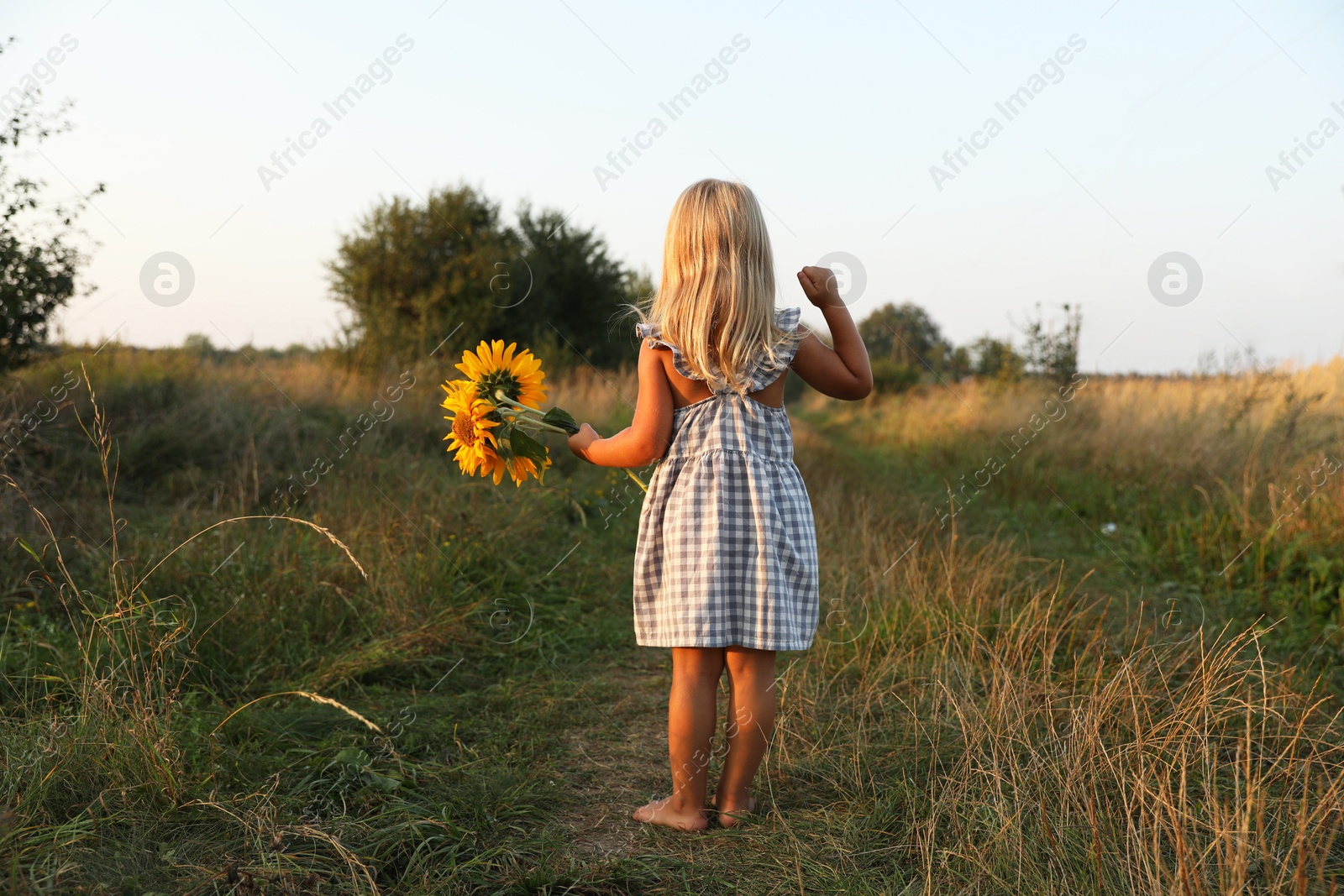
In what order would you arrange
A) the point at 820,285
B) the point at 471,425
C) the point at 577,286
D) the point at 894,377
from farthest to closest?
the point at 894,377 < the point at 577,286 < the point at 471,425 < the point at 820,285

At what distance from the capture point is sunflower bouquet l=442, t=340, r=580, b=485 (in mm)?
2500

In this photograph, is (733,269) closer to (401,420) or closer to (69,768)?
(69,768)

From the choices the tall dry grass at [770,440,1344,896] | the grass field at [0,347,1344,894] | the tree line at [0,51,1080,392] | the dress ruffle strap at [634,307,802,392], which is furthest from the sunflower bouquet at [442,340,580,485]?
the tree line at [0,51,1080,392]

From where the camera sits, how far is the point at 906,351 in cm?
2602

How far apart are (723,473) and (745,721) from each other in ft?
2.18

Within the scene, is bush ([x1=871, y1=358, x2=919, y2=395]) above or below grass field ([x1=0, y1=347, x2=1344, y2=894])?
above

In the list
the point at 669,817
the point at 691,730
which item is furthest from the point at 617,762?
the point at 691,730

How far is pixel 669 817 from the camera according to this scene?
2.38 metres

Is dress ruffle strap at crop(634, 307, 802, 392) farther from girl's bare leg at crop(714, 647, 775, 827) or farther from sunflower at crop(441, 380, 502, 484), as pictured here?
girl's bare leg at crop(714, 647, 775, 827)

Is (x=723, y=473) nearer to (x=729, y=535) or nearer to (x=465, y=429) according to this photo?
(x=729, y=535)

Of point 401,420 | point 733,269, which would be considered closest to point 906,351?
point 401,420

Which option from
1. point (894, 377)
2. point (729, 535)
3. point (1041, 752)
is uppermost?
point (894, 377)

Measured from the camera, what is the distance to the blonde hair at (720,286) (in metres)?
2.25

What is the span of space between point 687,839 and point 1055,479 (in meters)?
6.79
